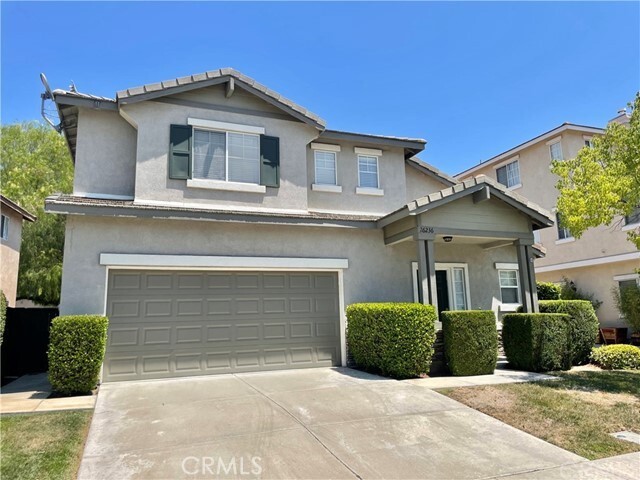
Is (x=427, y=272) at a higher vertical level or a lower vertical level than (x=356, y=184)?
lower

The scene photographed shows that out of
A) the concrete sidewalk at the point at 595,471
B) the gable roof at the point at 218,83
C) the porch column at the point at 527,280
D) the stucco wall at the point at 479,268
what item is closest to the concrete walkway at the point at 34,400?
the gable roof at the point at 218,83

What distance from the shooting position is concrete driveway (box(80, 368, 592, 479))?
186 inches

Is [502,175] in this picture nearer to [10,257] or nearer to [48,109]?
[48,109]

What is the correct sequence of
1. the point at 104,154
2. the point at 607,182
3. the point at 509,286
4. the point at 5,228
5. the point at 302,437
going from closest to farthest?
the point at 302,437 → the point at 607,182 → the point at 104,154 → the point at 509,286 → the point at 5,228

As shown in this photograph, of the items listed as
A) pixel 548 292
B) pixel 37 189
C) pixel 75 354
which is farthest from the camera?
pixel 37 189

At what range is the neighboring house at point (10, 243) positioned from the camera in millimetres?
15844

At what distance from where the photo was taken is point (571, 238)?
19.6 meters

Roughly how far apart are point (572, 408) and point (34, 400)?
9289mm

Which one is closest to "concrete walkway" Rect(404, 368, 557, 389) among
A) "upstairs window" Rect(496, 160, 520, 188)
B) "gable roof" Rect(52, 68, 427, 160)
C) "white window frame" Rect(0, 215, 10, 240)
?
"gable roof" Rect(52, 68, 427, 160)

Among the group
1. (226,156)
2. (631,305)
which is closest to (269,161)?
(226,156)

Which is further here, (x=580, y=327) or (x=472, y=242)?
(x=472, y=242)

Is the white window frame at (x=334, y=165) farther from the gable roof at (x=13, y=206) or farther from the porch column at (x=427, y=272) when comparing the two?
the gable roof at (x=13, y=206)

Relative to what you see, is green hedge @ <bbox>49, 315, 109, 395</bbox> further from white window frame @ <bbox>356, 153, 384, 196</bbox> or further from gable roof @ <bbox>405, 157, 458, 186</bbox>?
gable roof @ <bbox>405, 157, 458, 186</bbox>

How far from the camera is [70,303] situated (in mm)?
9016
